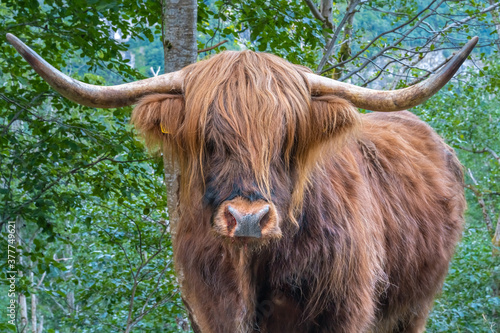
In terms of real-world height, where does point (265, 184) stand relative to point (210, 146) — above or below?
below

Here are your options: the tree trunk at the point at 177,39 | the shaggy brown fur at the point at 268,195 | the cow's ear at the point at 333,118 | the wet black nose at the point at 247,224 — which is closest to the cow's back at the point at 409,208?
the shaggy brown fur at the point at 268,195

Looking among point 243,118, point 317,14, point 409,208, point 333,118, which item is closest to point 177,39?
point 243,118

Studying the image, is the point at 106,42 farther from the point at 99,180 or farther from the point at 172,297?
the point at 172,297

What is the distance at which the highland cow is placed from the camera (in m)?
2.44

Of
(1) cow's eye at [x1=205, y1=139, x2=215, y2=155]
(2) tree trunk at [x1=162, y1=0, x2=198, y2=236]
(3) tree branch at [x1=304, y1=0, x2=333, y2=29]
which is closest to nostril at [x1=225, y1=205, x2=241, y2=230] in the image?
(1) cow's eye at [x1=205, y1=139, x2=215, y2=155]

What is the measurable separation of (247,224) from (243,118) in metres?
0.62

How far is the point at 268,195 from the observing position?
2406 mm

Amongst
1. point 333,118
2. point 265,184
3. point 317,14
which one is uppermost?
point 317,14

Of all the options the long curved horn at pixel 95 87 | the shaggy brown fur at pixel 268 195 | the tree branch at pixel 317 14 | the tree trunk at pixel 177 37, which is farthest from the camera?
the tree branch at pixel 317 14

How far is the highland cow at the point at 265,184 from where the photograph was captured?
2438mm

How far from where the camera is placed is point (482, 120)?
1361 cm

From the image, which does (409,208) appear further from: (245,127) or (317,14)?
(317,14)

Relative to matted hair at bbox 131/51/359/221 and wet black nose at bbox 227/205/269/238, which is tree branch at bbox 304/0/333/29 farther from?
wet black nose at bbox 227/205/269/238

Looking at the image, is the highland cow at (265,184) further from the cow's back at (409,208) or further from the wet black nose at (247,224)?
the cow's back at (409,208)
